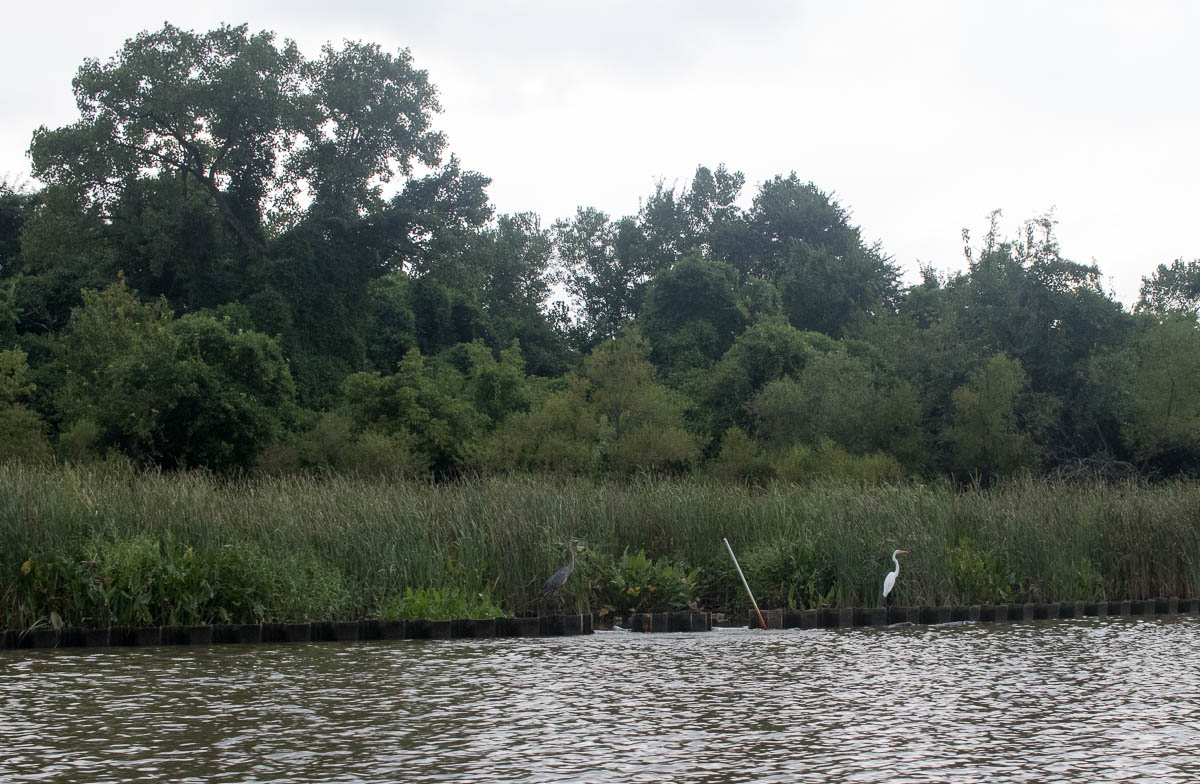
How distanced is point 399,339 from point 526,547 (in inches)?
1247

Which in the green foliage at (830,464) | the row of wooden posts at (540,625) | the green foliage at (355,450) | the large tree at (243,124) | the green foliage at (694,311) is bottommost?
the row of wooden posts at (540,625)

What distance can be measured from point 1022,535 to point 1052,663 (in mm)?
5729

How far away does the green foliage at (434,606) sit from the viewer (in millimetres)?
13930

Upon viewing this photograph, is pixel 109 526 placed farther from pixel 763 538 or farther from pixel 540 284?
pixel 540 284

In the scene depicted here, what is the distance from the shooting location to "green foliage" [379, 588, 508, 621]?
1393 centimetres

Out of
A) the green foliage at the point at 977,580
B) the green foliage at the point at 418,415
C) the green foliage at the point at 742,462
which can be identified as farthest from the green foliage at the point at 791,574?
the green foliage at the point at 418,415

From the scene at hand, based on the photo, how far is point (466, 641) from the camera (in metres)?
13.3

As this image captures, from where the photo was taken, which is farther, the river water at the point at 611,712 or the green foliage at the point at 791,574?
the green foliage at the point at 791,574

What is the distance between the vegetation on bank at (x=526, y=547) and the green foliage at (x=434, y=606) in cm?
2

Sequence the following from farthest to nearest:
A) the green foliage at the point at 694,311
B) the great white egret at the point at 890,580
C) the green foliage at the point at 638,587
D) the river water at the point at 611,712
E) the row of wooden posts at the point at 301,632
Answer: the green foliage at the point at 694,311, the green foliage at the point at 638,587, the great white egret at the point at 890,580, the row of wooden posts at the point at 301,632, the river water at the point at 611,712

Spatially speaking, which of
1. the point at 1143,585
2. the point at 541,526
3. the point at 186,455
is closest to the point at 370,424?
the point at 186,455

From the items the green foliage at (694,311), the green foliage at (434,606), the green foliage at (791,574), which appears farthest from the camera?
the green foliage at (694,311)

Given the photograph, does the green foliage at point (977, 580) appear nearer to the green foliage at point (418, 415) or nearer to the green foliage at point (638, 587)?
the green foliage at point (638, 587)

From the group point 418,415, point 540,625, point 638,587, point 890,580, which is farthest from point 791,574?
point 418,415
